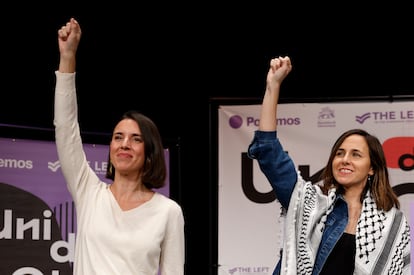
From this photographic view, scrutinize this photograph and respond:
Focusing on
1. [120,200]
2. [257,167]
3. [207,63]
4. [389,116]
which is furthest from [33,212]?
[389,116]

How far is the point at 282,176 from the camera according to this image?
294 cm

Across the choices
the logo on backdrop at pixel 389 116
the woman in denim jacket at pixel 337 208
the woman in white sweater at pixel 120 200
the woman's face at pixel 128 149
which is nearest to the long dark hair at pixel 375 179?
the woman in denim jacket at pixel 337 208

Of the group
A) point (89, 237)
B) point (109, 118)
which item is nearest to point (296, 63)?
point (109, 118)

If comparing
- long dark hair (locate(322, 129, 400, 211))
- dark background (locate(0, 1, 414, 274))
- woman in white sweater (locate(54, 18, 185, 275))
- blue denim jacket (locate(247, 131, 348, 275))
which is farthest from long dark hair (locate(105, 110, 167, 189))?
dark background (locate(0, 1, 414, 274))

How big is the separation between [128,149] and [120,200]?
0.57 feet

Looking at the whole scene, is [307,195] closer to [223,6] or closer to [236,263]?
[236,263]

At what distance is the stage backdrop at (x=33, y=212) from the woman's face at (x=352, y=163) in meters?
1.86

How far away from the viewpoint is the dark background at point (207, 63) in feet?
16.2

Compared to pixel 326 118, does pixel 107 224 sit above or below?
below

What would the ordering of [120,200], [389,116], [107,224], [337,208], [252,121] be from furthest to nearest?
[252,121], [389,116], [337,208], [120,200], [107,224]

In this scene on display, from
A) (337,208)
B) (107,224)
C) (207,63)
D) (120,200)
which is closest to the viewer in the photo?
(107,224)

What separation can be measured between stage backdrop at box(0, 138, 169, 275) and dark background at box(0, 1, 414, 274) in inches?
19.5

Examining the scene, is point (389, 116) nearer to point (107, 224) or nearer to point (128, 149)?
point (128, 149)

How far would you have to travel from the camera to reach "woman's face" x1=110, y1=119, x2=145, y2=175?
2826mm
